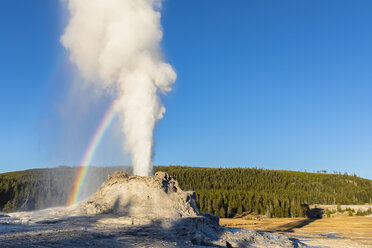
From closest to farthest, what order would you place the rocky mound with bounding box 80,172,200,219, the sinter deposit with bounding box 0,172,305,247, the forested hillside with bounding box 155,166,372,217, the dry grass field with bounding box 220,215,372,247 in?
the sinter deposit with bounding box 0,172,305,247, the rocky mound with bounding box 80,172,200,219, the dry grass field with bounding box 220,215,372,247, the forested hillside with bounding box 155,166,372,217

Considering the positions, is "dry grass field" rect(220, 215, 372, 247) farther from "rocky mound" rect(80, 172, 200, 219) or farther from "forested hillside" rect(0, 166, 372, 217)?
"forested hillside" rect(0, 166, 372, 217)

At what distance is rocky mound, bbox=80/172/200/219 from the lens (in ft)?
78.4

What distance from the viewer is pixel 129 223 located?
21.9 meters

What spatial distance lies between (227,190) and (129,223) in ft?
318

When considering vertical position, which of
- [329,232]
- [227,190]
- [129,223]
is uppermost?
[227,190]

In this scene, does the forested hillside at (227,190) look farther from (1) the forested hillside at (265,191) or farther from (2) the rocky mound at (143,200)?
(2) the rocky mound at (143,200)

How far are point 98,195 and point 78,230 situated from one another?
8.49 m

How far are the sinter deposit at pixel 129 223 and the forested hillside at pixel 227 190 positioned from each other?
15.9 metres

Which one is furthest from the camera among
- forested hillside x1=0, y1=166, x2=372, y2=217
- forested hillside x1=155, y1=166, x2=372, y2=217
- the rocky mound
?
forested hillside x1=155, y1=166, x2=372, y2=217

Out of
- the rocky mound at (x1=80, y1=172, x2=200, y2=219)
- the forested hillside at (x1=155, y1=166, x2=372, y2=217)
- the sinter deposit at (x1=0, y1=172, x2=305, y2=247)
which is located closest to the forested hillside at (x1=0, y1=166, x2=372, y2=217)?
the forested hillside at (x1=155, y1=166, x2=372, y2=217)

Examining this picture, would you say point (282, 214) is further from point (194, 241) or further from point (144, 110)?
point (194, 241)

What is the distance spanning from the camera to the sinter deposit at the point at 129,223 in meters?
17.1

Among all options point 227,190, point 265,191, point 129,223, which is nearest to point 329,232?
point 129,223

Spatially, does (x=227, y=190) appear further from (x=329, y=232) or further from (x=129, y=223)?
(x=129, y=223)
